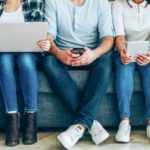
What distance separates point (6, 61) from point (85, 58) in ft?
1.32

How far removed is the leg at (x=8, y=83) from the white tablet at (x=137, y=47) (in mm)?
590

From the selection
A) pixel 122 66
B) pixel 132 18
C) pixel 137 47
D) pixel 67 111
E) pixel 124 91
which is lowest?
pixel 67 111

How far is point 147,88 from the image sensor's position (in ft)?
7.11

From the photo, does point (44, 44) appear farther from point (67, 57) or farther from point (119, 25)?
point (119, 25)

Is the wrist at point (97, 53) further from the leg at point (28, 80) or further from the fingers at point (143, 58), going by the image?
the leg at point (28, 80)

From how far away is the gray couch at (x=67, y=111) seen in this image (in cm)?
218

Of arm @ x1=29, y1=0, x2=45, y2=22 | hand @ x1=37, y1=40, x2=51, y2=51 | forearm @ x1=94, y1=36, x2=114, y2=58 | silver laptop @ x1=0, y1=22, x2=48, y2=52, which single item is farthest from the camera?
arm @ x1=29, y1=0, x2=45, y2=22

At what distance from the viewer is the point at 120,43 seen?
2.28m

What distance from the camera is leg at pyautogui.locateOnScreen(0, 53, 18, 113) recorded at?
2047 mm

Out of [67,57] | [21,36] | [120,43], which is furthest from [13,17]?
[120,43]

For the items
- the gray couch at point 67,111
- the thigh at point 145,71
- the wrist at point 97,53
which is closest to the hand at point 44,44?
the gray couch at point 67,111

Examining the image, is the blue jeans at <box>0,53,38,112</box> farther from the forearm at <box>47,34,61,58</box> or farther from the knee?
the knee

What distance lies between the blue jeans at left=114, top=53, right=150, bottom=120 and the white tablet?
98mm

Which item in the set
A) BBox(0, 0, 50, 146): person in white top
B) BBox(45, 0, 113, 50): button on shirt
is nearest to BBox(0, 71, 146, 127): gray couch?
BBox(0, 0, 50, 146): person in white top
